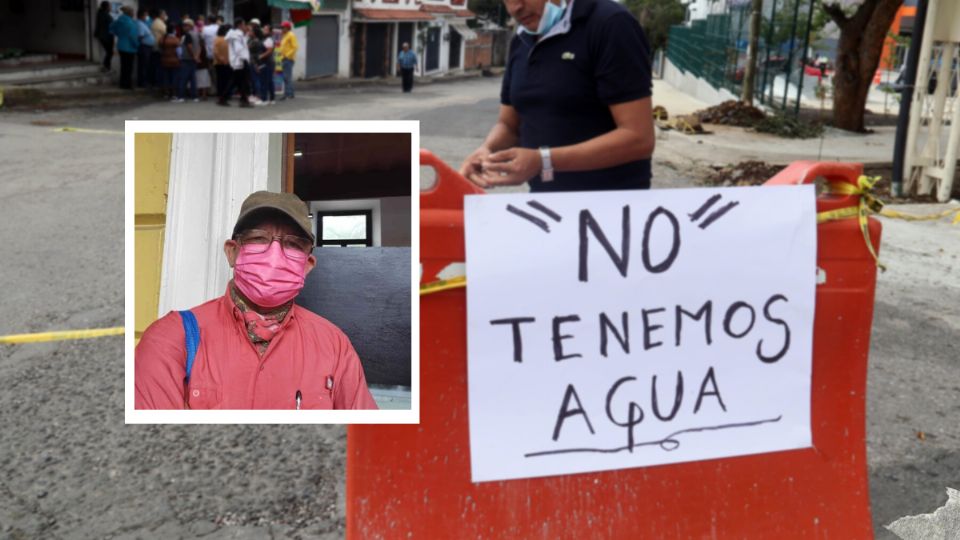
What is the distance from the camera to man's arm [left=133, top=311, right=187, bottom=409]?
199cm

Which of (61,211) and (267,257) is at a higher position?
(267,257)

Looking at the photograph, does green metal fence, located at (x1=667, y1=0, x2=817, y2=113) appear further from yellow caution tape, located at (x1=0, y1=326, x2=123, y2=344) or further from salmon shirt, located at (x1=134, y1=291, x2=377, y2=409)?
salmon shirt, located at (x1=134, y1=291, x2=377, y2=409)

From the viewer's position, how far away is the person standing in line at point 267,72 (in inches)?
795

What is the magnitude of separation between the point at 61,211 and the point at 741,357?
7.02m

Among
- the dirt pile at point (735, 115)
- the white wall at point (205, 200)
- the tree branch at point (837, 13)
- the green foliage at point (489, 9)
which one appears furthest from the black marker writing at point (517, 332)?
the green foliage at point (489, 9)

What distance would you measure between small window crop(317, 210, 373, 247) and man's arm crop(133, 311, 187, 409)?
1.15ft

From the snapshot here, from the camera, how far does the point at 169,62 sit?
20.2 m

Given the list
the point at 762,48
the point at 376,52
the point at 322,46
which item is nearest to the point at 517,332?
the point at 762,48

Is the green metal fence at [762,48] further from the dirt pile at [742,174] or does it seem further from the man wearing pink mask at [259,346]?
the man wearing pink mask at [259,346]

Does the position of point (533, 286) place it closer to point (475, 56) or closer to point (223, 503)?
point (223, 503)

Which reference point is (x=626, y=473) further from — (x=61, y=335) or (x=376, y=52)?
(x=376, y=52)

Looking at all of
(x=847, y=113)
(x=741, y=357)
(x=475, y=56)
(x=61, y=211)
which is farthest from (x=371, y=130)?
(x=475, y=56)

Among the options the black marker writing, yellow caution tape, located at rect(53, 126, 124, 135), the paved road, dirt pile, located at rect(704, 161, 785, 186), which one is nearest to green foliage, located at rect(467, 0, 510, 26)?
yellow caution tape, located at rect(53, 126, 124, 135)

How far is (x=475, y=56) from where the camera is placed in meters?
51.8
